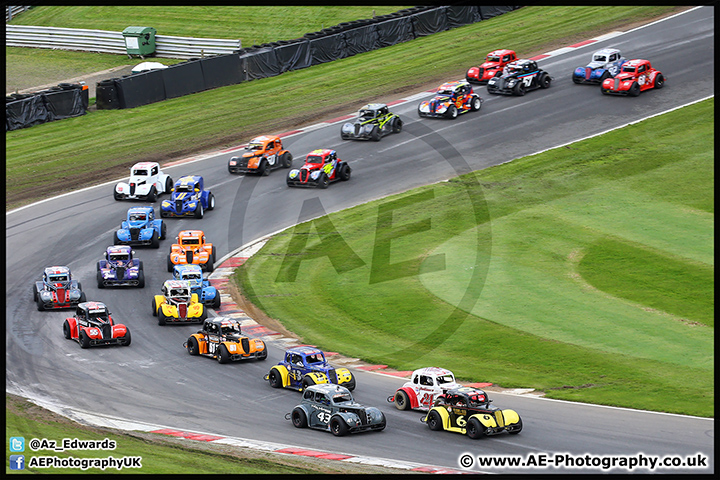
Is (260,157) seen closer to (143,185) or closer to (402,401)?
(143,185)

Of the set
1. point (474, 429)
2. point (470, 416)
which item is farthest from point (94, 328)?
point (474, 429)

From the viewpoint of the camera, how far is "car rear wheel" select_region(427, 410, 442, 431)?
2794 centimetres

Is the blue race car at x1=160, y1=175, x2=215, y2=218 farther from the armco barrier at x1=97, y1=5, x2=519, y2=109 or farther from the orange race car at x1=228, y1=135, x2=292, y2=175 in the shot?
the armco barrier at x1=97, y1=5, x2=519, y2=109

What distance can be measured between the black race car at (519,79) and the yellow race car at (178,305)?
3480cm

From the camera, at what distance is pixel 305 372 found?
105ft

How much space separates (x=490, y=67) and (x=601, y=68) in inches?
315

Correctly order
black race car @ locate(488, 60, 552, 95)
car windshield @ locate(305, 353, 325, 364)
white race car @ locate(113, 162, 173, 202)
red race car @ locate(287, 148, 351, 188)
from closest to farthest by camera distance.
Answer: car windshield @ locate(305, 353, 325, 364) → white race car @ locate(113, 162, 173, 202) → red race car @ locate(287, 148, 351, 188) → black race car @ locate(488, 60, 552, 95)

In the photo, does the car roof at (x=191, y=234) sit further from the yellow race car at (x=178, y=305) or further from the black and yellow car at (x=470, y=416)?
the black and yellow car at (x=470, y=416)

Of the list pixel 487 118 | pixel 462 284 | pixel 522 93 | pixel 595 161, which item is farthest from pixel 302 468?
pixel 522 93

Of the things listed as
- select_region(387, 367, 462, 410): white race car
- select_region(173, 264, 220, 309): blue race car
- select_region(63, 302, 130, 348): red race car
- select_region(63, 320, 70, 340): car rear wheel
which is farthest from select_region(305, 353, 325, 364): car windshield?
select_region(63, 320, 70, 340): car rear wheel

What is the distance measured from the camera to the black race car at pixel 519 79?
219 ft

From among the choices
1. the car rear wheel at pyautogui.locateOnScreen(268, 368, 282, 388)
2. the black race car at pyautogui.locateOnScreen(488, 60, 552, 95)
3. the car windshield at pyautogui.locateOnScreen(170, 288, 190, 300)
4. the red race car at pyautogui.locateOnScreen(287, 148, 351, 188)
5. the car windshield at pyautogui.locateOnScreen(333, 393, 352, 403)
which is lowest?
the car rear wheel at pyautogui.locateOnScreen(268, 368, 282, 388)

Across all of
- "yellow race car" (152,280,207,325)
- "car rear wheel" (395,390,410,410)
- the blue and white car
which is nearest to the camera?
"car rear wheel" (395,390,410,410)

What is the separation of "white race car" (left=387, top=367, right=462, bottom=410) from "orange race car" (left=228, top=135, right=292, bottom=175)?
29.0 metres
